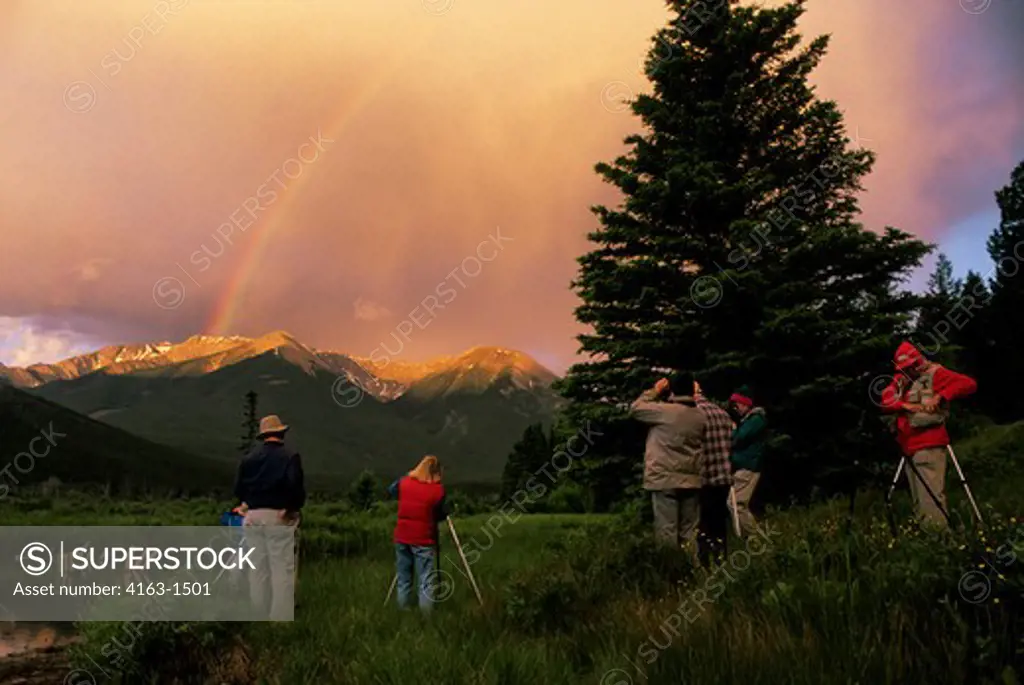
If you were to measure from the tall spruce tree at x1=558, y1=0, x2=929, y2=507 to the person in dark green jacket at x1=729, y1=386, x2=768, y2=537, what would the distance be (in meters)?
1.90

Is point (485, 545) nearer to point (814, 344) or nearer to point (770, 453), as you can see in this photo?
point (770, 453)

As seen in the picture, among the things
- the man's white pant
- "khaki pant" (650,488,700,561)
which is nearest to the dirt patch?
the man's white pant

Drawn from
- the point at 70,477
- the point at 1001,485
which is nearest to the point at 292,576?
the point at 1001,485

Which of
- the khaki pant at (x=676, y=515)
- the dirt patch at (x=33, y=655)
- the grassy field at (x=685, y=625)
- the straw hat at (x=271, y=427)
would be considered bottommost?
the dirt patch at (x=33, y=655)

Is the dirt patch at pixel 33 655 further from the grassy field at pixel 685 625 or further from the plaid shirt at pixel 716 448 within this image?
the plaid shirt at pixel 716 448

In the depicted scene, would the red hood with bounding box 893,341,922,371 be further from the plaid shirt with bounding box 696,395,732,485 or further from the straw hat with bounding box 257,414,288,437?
the straw hat with bounding box 257,414,288,437

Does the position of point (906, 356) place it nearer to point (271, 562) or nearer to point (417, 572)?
point (417, 572)

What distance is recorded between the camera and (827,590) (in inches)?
231

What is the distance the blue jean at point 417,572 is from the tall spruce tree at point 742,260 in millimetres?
5366

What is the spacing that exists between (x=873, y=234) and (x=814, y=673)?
11.6m

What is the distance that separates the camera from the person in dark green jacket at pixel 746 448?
35.3ft

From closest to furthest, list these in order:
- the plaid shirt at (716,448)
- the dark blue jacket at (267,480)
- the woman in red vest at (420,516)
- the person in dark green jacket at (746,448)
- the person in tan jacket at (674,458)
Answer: the dark blue jacket at (267,480)
the woman in red vest at (420,516)
the person in tan jacket at (674,458)
the plaid shirt at (716,448)
the person in dark green jacket at (746,448)

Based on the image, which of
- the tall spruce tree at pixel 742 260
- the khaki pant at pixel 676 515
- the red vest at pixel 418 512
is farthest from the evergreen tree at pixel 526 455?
the red vest at pixel 418 512

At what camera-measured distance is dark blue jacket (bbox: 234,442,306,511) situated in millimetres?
8992
